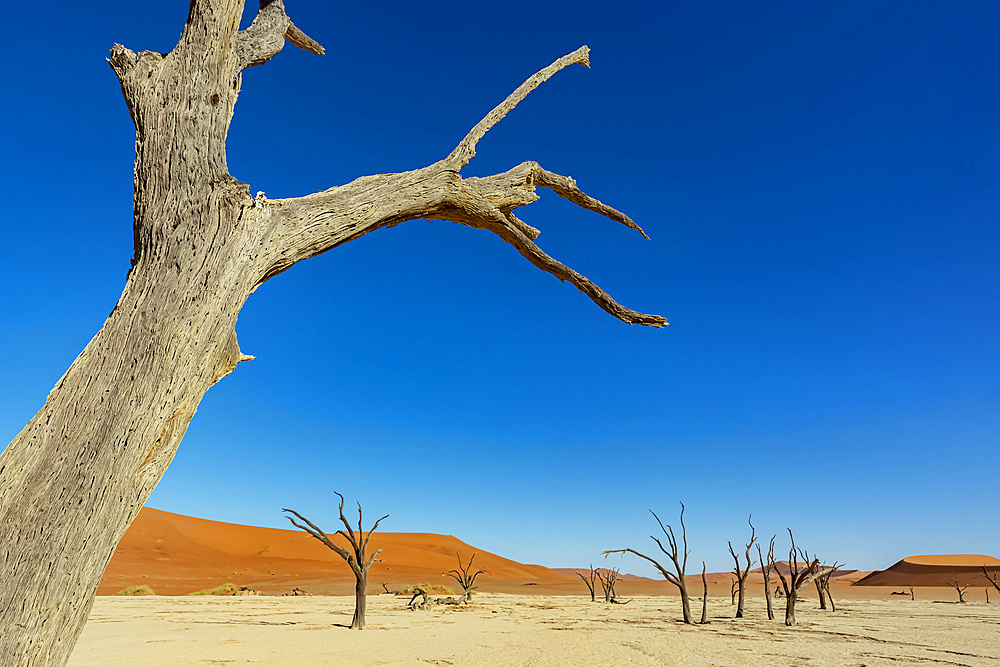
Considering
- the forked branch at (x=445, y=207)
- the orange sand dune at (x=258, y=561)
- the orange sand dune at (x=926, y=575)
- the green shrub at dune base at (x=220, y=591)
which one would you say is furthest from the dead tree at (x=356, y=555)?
the orange sand dune at (x=926, y=575)

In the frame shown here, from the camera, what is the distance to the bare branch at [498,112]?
112 inches

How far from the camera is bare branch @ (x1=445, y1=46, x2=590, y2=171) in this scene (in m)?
2.84

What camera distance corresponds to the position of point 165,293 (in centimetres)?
205

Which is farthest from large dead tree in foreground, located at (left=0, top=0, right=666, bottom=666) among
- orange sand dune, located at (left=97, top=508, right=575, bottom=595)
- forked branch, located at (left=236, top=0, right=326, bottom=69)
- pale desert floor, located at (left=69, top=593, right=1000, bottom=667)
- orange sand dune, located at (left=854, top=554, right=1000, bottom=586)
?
orange sand dune, located at (left=854, top=554, right=1000, bottom=586)

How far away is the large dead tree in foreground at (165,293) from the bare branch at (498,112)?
11mm

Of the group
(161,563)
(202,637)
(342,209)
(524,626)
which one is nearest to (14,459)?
(342,209)

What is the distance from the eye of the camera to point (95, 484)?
5.89 feet

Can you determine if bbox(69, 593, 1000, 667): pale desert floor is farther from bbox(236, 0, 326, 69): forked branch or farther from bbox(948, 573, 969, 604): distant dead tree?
bbox(948, 573, 969, 604): distant dead tree

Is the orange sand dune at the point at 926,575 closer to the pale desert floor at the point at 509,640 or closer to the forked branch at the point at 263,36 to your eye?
the pale desert floor at the point at 509,640

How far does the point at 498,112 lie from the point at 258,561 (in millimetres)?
62719

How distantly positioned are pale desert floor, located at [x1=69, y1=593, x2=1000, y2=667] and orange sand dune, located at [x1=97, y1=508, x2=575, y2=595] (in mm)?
14937

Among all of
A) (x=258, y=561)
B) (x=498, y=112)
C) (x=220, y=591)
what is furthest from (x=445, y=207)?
(x=258, y=561)

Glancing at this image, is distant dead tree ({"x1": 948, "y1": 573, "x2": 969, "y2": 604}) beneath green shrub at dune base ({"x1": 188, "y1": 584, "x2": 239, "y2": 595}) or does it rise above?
above

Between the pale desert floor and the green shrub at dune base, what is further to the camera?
the green shrub at dune base
